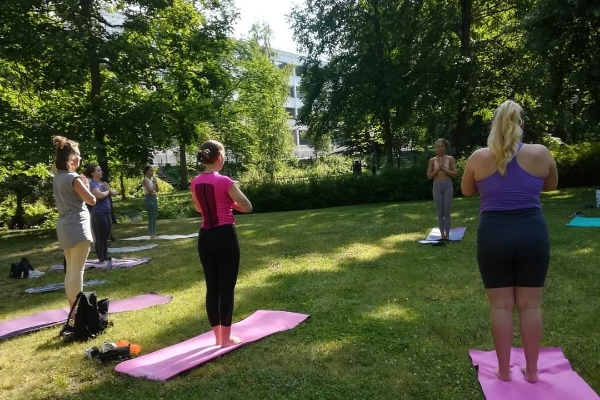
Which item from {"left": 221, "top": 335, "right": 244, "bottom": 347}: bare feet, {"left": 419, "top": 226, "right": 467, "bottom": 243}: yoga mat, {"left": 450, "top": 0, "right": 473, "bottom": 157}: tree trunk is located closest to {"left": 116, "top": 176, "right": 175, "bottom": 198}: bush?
{"left": 450, "top": 0, "right": 473, "bottom": 157}: tree trunk

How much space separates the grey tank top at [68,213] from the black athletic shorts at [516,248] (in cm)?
398

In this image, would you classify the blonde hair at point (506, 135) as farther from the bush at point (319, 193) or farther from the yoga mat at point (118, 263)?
the bush at point (319, 193)

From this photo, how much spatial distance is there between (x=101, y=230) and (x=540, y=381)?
7147 millimetres

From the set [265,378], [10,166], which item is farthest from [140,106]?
[265,378]

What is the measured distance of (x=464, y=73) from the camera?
17.6m

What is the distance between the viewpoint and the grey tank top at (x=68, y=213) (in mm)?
4801

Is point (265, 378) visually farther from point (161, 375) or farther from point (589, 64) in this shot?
point (589, 64)

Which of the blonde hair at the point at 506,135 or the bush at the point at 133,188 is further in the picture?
the bush at the point at 133,188

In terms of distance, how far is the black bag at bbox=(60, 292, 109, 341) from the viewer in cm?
457

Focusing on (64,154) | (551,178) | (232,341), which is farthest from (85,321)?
(551,178)

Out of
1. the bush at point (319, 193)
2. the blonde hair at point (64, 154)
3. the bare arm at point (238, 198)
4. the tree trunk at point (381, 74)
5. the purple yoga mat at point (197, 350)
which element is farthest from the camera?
the tree trunk at point (381, 74)

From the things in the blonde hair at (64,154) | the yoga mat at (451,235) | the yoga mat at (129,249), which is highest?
the blonde hair at (64,154)

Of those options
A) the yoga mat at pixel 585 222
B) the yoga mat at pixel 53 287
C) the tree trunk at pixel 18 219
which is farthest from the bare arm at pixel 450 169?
the tree trunk at pixel 18 219

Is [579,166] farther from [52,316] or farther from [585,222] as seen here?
[52,316]
